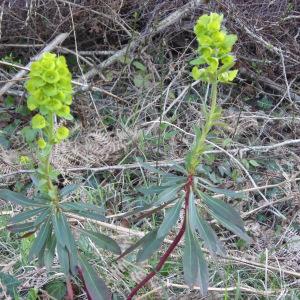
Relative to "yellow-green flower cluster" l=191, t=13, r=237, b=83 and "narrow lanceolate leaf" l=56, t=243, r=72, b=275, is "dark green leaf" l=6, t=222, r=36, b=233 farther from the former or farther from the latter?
"yellow-green flower cluster" l=191, t=13, r=237, b=83

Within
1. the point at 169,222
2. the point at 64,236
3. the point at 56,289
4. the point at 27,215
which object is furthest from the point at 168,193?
the point at 56,289

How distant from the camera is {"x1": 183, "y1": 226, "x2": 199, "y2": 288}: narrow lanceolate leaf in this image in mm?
1635

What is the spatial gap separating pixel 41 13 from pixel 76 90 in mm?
738

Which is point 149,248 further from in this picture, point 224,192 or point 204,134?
point 204,134

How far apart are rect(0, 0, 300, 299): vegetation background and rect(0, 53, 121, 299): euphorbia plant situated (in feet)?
1.49

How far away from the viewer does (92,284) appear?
1.74 metres

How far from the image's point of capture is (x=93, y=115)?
3514 mm

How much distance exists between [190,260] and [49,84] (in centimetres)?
67

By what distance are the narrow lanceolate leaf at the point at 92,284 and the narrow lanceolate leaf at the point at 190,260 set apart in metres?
0.27

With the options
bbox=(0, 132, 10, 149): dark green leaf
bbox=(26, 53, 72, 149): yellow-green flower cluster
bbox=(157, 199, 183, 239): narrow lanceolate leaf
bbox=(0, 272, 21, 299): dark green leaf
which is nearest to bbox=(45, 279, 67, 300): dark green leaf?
bbox=(0, 272, 21, 299): dark green leaf

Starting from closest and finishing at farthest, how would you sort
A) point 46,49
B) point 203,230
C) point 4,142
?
point 203,230 < point 4,142 < point 46,49

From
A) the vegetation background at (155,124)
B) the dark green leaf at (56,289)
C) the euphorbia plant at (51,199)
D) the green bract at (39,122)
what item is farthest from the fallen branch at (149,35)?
the green bract at (39,122)

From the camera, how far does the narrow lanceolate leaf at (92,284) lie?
1.73 metres

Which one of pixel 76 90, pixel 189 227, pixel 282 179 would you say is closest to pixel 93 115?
pixel 76 90
